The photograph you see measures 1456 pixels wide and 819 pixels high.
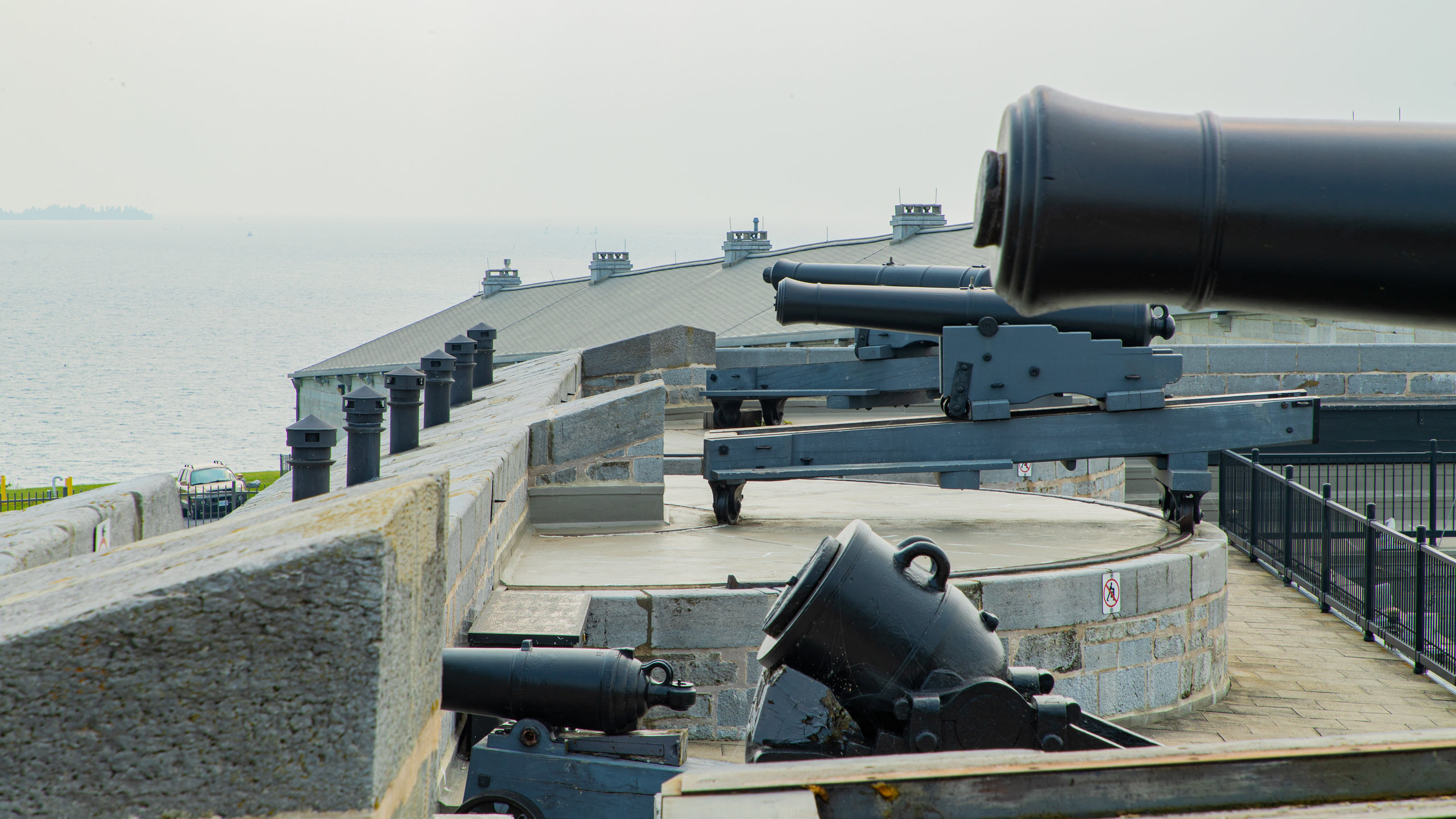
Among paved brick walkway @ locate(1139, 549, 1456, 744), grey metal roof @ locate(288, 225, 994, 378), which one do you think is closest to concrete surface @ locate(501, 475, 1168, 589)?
paved brick walkway @ locate(1139, 549, 1456, 744)

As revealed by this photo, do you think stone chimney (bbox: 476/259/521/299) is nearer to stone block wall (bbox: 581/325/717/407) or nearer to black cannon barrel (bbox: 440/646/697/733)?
stone block wall (bbox: 581/325/717/407)

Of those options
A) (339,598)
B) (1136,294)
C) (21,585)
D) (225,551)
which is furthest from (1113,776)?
(21,585)

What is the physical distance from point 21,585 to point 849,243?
967 inches

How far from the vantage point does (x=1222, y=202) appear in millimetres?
1834

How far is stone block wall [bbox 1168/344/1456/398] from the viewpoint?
1380cm

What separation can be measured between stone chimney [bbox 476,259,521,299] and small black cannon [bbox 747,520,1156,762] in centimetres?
3189

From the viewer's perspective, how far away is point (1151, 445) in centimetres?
841

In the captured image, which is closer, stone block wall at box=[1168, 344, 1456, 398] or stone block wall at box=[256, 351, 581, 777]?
stone block wall at box=[256, 351, 581, 777]

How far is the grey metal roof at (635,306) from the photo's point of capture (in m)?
23.5

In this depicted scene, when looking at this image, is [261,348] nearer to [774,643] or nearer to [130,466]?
[130,466]

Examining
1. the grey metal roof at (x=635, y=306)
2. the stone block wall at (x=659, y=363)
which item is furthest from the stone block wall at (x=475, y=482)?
the grey metal roof at (x=635, y=306)

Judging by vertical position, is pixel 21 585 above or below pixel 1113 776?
above

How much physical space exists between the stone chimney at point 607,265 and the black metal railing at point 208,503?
1005 centimetres

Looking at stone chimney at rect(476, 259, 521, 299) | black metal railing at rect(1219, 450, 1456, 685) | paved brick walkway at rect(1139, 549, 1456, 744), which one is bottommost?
paved brick walkway at rect(1139, 549, 1456, 744)
